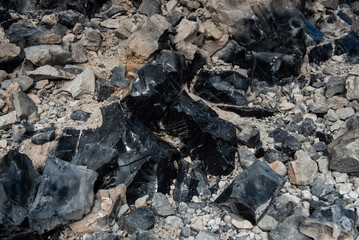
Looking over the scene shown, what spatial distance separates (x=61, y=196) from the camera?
2457 mm

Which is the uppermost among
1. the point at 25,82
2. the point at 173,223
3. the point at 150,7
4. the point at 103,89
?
the point at 150,7

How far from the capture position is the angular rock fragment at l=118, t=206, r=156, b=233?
248 cm

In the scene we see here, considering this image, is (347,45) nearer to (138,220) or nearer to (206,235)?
(206,235)

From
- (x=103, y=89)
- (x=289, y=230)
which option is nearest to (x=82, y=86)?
(x=103, y=89)

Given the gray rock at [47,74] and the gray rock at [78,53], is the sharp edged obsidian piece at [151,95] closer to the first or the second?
the gray rock at [47,74]

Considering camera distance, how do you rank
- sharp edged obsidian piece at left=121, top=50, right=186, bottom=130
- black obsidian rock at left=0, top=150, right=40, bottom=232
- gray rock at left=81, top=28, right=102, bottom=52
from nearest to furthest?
black obsidian rock at left=0, top=150, right=40, bottom=232 < sharp edged obsidian piece at left=121, top=50, right=186, bottom=130 < gray rock at left=81, top=28, right=102, bottom=52

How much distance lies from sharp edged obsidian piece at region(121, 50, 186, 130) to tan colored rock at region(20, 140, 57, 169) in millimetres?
764

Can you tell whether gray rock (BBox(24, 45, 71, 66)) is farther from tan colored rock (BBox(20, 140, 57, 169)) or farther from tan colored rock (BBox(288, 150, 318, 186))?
tan colored rock (BBox(288, 150, 318, 186))

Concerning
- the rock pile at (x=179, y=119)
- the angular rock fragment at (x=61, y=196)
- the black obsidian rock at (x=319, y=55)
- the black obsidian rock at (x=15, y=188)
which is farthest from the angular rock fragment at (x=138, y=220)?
the black obsidian rock at (x=319, y=55)

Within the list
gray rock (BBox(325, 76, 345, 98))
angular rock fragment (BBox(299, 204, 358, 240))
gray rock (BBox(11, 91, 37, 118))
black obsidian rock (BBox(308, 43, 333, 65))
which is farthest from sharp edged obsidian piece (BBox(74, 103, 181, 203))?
black obsidian rock (BBox(308, 43, 333, 65))

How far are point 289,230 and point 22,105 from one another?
8.25ft

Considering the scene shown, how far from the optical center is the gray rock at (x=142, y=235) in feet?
7.71

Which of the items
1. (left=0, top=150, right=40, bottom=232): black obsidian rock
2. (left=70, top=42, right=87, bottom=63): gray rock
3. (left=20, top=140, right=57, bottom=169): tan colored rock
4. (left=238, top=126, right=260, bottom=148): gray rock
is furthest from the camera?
(left=70, top=42, right=87, bottom=63): gray rock

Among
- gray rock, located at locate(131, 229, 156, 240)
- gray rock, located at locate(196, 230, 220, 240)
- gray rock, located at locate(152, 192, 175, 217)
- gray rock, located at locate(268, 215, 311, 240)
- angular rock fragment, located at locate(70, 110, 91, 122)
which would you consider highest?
gray rock, located at locate(131, 229, 156, 240)
